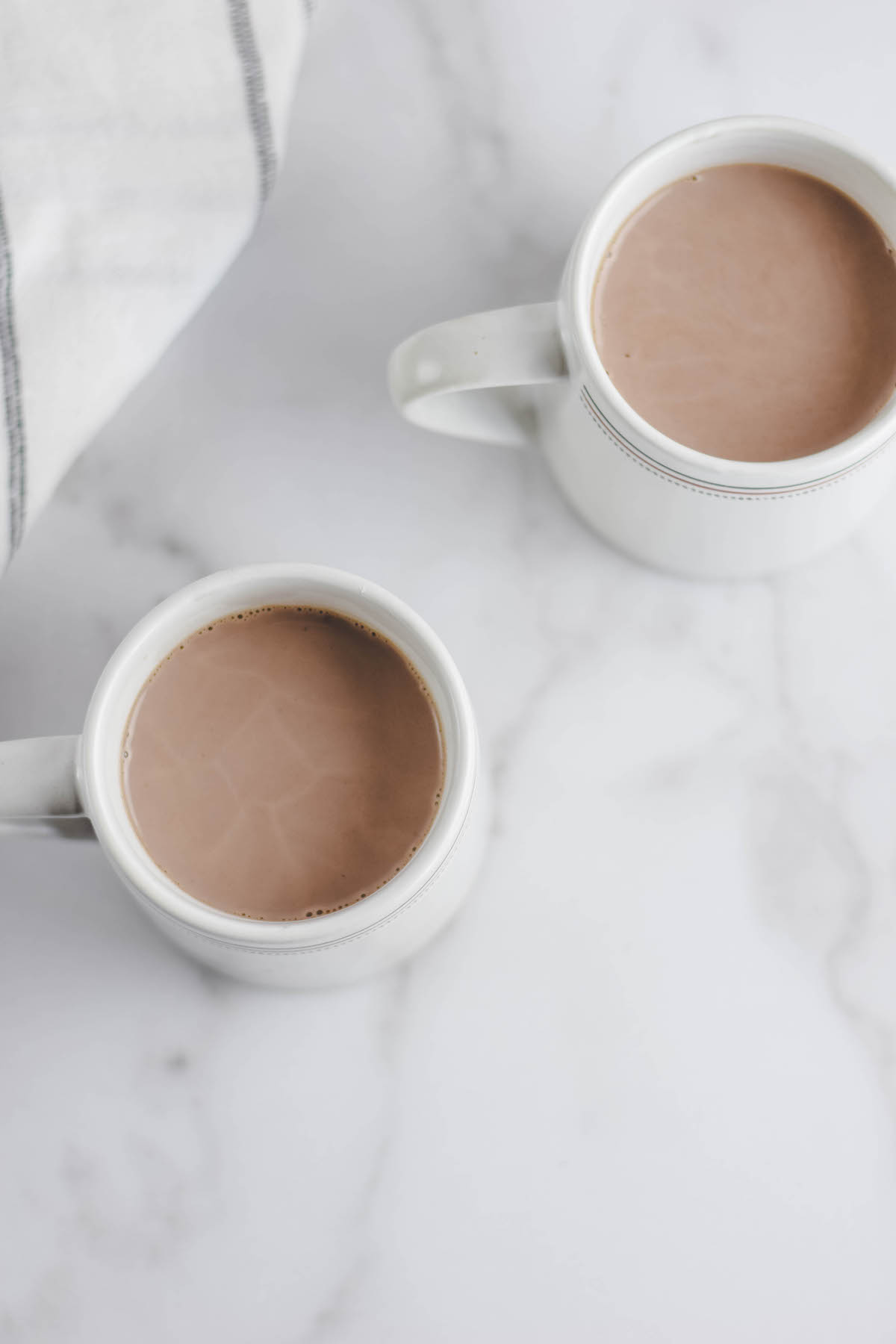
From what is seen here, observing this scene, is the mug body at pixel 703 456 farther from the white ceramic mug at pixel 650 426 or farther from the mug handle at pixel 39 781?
the mug handle at pixel 39 781

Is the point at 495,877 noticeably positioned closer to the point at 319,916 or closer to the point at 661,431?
the point at 319,916

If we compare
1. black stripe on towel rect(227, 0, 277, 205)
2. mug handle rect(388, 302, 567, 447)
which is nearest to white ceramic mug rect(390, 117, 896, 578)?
mug handle rect(388, 302, 567, 447)

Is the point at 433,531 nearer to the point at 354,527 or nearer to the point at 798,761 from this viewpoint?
the point at 354,527

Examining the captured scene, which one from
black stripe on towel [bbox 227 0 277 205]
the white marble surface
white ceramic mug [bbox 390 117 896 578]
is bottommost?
the white marble surface

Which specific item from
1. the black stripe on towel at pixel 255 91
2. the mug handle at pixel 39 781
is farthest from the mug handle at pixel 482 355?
the mug handle at pixel 39 781

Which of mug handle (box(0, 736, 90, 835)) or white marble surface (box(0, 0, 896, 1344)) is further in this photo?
white marble surface (box(0, 0, 896, 1344))

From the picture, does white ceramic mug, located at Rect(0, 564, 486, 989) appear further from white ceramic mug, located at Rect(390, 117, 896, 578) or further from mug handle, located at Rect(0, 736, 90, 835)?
white ceramic mug, located at Rect(390, 117, 896, 578)
